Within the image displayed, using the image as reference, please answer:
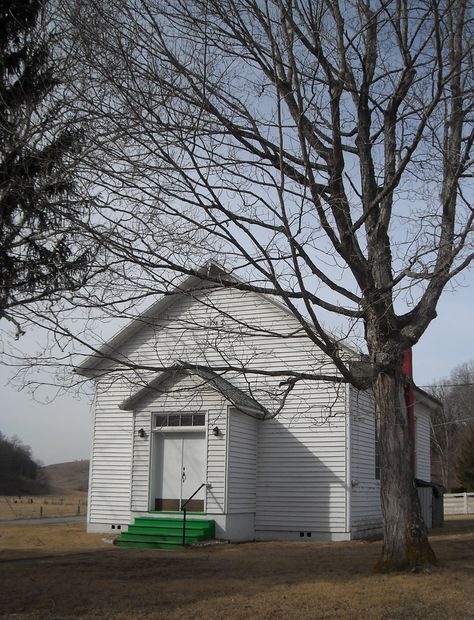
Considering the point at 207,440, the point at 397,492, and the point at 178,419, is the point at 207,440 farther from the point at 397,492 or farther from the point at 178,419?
the point at 397,492

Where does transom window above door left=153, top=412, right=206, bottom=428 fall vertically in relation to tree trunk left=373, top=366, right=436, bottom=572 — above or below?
above

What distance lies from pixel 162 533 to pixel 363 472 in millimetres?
5887

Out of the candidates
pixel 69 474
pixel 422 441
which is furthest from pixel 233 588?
pixel 69 474

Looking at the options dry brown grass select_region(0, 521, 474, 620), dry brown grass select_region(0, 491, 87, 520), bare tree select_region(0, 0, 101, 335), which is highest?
bare tree select_region(0, 0, 101, 335)

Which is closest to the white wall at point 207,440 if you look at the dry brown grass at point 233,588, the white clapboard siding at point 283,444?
the white clapboard siding at point 283,444

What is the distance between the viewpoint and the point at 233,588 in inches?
372

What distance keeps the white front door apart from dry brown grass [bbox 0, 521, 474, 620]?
176 inches

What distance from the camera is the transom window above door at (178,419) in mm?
18594

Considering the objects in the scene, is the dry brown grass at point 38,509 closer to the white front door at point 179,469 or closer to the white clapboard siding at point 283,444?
the white front door at point 179,469

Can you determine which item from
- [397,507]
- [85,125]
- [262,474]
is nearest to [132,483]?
[262,474]

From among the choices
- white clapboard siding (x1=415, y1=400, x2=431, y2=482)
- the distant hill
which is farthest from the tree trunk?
the distant hill

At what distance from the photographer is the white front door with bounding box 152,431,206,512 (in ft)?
59.6

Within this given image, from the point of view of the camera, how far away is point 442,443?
68.4 m

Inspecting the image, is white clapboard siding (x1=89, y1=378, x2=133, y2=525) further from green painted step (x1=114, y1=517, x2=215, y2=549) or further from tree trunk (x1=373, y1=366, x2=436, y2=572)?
tree trunk (x1=373, y1=366, x2=436, y2=572)
